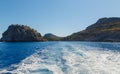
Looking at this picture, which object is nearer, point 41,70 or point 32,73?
point 32,73

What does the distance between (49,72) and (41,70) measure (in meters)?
1.26

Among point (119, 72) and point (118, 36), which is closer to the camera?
point (119, 72)

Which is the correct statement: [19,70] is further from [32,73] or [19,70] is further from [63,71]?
[63,71]

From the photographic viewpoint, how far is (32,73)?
883 inches

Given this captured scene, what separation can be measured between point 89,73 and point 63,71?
2672 millimetres

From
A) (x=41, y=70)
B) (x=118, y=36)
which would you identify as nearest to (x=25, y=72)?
(x=41, y=70)

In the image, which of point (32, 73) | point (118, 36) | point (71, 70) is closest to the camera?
point (32, 73)

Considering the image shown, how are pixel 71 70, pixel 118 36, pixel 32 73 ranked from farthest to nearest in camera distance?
pixel 118 36
pixel 71 70
pixel 32 73

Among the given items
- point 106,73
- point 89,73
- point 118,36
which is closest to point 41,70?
point 89,73

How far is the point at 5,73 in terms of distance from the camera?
22938mm

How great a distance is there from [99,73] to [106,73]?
661mm

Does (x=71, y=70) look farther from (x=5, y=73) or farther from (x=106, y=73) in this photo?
(x=5, y=73)

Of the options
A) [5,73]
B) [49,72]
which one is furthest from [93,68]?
[5,73]

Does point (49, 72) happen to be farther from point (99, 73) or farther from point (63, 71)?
point (99, 73)
